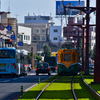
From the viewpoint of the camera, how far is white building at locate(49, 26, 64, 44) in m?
165

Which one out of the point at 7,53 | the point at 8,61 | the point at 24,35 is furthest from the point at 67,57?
the point at 24,35

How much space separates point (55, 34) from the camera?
545ft

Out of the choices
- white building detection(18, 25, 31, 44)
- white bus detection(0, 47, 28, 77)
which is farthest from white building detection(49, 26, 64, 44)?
white bus detection(0, 47, 28, 77)

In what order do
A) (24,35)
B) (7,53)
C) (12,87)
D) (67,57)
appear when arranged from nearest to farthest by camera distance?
(12,87) < (7,53) < (67,57) < (24,35)

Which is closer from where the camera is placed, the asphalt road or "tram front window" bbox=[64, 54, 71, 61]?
the asphalt road

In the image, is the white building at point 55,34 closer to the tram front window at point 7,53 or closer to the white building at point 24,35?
the white building at point 24,35

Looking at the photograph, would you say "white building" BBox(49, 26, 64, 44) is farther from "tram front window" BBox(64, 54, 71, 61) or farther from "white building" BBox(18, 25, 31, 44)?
"tram front window" BBox(64, 54, 71, 61)

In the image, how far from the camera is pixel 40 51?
156 m

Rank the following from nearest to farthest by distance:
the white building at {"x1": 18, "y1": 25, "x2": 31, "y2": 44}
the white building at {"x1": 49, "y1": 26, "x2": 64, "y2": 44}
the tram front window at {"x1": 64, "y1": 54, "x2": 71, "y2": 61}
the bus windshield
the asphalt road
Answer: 1. the asphalt road
2. the bus windshield
3. the tram front window at {"x1": 64, "y1": 54, "x2": 71, "y2": 61}
4. the white building at {"x1": 18, "y1": 25, "x2": 31, "y2": 44}
5. the white building at {"x1": 49, "y1": 26, "x2": 64, "y2": 44}

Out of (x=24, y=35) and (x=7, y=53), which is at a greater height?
(x=24, y=35)

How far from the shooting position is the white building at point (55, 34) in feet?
543

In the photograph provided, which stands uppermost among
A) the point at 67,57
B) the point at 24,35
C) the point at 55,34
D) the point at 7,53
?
the point at 55,34

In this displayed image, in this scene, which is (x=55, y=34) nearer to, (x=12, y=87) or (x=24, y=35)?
(x=24, y=35)

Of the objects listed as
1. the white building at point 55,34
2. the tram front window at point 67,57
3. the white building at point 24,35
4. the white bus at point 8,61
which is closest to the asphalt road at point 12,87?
the white bus at point 8,61
